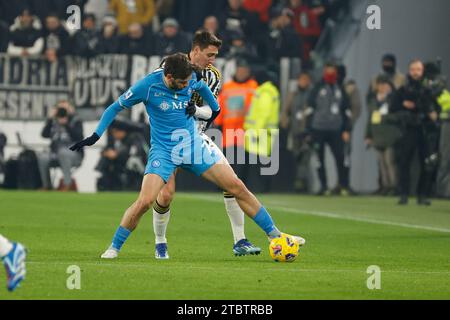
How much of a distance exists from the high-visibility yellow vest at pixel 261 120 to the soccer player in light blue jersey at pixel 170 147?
1235 centimetres

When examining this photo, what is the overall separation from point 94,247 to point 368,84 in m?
13.8

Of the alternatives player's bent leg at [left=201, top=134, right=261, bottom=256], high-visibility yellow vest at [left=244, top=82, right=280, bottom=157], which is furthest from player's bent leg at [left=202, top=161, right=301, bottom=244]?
high-visibility yellow vest at [left=244, top=82, right=280, bottom=157]

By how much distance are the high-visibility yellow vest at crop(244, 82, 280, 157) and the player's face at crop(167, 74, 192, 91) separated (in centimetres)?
1275

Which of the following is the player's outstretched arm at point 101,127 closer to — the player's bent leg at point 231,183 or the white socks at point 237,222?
the player's bent leg at point 231,183

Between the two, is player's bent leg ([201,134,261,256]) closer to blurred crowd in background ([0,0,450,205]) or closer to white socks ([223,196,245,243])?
white socks ([223,196,245,243])

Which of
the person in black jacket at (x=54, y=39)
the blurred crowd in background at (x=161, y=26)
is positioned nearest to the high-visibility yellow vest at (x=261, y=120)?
the blurred crowd in background at (x=161, y=26)

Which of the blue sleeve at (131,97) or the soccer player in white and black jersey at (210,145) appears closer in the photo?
the blue sleeve at (131,97)

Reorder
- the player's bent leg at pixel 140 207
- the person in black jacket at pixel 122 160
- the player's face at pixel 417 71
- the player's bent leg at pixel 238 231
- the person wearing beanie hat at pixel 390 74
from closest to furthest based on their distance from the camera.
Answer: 1. the player's bent leg at pixel 140 207
2. the player's bent leg at pixel 238 231
3. the player's face at pixel 417 71
4. the person in black jacket at pixel 122 160
5. the person wearing beanie hat at pixel 390 74

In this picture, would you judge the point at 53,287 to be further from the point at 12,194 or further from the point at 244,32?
the point at 244,32

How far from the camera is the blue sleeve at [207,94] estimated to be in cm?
1313

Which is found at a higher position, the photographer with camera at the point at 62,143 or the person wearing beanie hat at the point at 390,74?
the person wearing beanie hat at the point at 390,74

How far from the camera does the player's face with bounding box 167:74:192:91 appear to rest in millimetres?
12688

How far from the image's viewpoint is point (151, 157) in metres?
13.1

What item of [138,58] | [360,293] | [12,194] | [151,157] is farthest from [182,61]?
[138,58]
